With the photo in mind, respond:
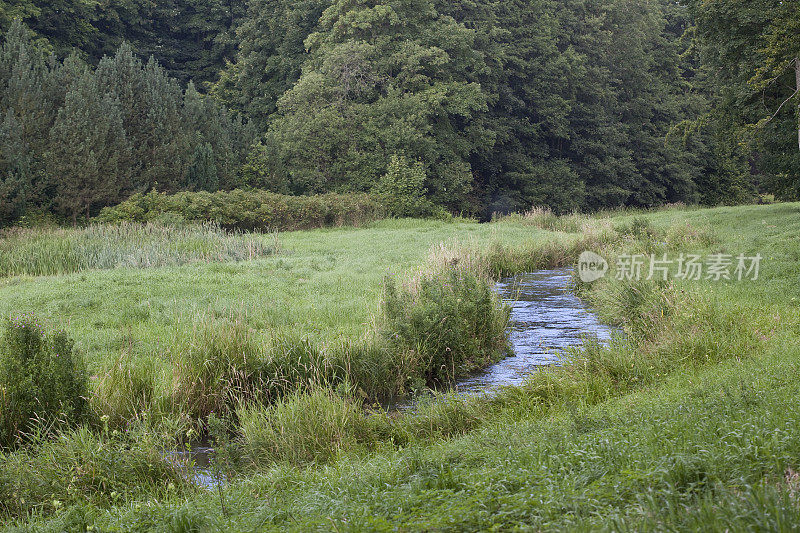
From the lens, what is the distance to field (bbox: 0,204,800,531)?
13.7ft

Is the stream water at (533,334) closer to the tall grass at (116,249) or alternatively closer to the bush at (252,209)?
the tall grass at (116,249)

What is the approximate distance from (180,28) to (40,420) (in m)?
47.1

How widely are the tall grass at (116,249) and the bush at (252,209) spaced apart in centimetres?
399

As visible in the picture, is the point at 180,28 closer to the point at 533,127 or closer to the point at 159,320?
the point at 533,127

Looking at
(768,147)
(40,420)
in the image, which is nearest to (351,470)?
(40,420)

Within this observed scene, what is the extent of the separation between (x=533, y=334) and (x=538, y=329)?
401 millimetres

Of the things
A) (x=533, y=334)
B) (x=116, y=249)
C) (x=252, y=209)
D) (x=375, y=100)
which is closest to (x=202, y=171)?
(x=252, y=209)

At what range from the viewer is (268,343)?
372 inches

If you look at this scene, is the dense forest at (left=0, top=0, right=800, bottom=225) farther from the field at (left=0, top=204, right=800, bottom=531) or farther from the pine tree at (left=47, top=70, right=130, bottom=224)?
the field at (left=0, top=204, right=800, bottom=531)

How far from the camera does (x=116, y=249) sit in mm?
18562

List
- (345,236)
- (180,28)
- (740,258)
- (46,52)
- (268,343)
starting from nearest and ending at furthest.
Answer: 1. (268,343)
2. (740,258)
3. (345,236)
4. (46,52)
5. (180,28)

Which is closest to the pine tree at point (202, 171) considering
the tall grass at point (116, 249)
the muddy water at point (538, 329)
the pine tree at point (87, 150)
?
the pine tree at point (87, 150)

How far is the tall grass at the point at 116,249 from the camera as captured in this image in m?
17.6

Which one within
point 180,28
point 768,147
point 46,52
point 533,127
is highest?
point 180,28
